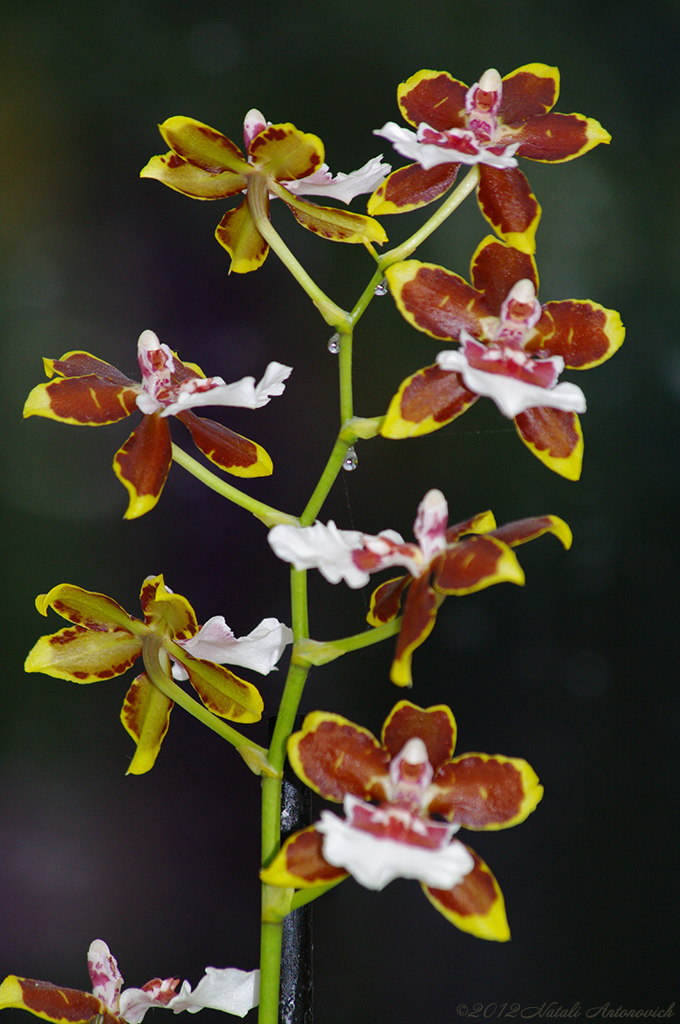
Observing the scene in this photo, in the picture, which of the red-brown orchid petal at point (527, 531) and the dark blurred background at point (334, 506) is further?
the dark blurred background at point (334, 506)

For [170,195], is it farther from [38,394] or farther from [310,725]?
[310,725]

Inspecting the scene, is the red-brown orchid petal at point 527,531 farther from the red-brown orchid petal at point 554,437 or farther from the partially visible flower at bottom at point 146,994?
the partially visible flower at bottom at point 146,994

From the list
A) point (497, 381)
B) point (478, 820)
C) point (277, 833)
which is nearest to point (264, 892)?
point (277, 833)

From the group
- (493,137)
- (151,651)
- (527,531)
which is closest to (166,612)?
(151,651)

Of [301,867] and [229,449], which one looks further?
[229,449]

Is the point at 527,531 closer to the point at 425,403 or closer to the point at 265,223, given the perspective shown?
the point at 425,403

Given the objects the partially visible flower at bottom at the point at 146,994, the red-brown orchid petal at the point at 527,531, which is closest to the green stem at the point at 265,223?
the red-brown orchid petal at the point at 527,531

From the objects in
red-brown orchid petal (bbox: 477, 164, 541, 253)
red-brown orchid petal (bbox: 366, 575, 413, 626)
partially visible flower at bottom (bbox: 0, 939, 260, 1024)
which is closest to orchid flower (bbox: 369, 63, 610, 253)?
red-brown orchid petal (bbox: 477, 164, 541, 253)
